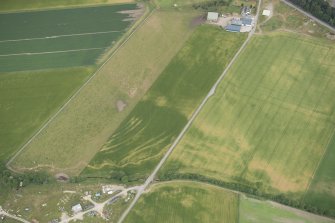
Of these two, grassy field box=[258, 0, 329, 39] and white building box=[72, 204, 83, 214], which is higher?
grassy field box=[258, 0, 329, 39]

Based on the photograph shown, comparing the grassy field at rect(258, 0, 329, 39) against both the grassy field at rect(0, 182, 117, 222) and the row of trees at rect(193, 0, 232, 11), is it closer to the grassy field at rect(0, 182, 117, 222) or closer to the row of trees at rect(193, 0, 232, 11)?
the row of trees at rect(193, 0, 232, 11)

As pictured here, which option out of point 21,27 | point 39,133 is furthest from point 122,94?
point 21,27

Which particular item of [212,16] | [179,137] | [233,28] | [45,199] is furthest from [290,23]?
[45,199]

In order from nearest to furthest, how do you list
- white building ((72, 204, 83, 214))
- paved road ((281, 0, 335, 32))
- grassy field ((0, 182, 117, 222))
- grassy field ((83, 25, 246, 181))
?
white building ((72, 204, 83, 214)), grassy field ((0, 182, 117, 222)), grassy field ((83, 25, 246, 181)), paved road ((281, 0, 335, 32))

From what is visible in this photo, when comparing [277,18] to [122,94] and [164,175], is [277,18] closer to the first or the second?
[122,94]

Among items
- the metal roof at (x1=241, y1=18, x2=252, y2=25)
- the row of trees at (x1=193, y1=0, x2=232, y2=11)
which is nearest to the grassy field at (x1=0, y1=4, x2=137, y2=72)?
the row of trees at (x1=193, y1=0, x2=232, y2=11)

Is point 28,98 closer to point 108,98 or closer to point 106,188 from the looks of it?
point 108,98

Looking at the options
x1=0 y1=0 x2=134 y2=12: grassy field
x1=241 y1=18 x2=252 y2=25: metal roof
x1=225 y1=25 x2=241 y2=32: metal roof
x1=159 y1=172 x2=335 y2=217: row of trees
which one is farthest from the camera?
x1=0 y1=0 x2=134 y2=12: grassy field

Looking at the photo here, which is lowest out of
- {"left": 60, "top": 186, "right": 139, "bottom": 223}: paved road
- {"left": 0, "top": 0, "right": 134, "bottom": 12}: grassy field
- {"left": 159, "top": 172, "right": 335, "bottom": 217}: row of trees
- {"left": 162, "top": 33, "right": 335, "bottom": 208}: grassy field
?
{"left": 60, "top": 186, "right": 139, "bottom": 223}: paved road
